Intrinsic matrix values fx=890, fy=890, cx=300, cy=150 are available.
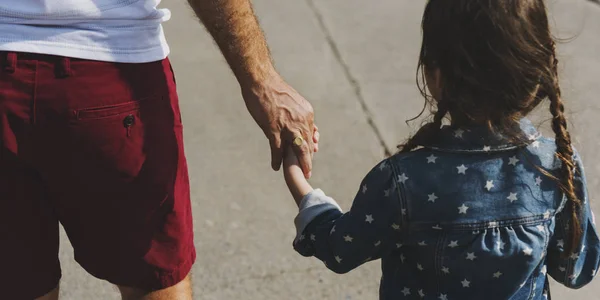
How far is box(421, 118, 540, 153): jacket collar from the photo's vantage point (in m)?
1.74

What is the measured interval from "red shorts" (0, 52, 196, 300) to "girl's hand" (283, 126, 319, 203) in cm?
26

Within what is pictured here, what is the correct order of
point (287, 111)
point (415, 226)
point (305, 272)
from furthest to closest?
1. point (305, 272)
2. point (287, 111)
3. point (415, 226)

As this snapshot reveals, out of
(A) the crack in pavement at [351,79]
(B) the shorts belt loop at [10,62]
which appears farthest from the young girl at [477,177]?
(A) the crack in pavement at [351,79]

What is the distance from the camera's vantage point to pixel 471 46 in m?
1.65

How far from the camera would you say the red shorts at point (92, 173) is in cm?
191

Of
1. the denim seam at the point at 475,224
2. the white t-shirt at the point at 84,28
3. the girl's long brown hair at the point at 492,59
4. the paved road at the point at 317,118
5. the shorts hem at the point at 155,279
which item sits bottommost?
the paved road at the point at 317,118

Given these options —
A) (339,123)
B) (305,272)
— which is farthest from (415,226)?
(339,123)

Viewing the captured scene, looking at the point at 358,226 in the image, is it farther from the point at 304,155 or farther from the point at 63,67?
the point at 63,67

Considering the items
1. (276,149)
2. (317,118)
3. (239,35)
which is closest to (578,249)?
(276,149)

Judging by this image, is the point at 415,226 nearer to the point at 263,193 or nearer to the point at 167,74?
the point at 167,74

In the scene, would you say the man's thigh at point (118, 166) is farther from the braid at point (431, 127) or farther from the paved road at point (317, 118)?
the paved road at point (317, 118)

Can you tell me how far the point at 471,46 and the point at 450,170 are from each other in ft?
0.82

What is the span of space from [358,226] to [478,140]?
11.6 inches

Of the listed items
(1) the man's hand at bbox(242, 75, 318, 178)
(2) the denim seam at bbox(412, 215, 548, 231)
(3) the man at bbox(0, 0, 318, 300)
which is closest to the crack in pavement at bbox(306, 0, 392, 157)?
(1) the man's hand at bbox(242, 75, 318, 178)
